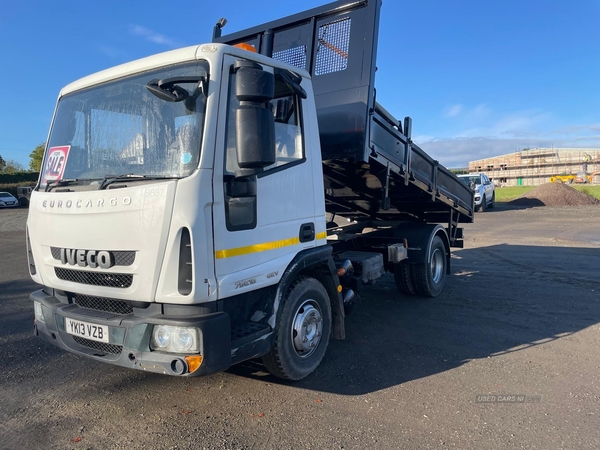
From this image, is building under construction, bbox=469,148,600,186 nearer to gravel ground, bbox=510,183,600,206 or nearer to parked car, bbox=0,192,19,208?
gravel ground, bbox=510,183,600,206

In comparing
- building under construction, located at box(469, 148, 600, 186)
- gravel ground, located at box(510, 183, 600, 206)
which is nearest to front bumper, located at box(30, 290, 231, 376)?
gravel ground, located at box(510, 183, 600, 206)

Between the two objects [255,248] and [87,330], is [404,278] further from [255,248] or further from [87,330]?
[87,330]

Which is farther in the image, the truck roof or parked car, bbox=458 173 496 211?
parked car, bbox=458 173 496 211

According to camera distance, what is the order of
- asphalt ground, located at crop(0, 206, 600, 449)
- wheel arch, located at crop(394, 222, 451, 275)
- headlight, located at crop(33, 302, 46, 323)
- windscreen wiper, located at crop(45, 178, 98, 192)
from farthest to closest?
wheel arch, located at crop(394, 222, 451, 275) < headlight, located at crop(33, 302, 46, 323) < windscreen wiper, located at crop(45, 178, 98, 192) < asphalt ground, located at crop(0, 206, 600, 449)

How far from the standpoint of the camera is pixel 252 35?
5703mm

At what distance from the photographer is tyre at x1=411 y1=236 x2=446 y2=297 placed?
6688 mm

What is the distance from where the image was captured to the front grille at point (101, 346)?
305 centimetres

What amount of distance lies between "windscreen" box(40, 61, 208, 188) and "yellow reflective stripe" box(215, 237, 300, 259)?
612 mm

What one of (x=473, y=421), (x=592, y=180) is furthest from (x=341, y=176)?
(x=592, y=180)

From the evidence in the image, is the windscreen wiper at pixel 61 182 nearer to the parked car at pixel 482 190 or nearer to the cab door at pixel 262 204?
the cab door at pixel 262 204

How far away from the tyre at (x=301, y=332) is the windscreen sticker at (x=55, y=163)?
2196mm

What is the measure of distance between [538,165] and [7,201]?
278ft

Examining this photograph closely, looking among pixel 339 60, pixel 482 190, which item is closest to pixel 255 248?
pixel 339 60

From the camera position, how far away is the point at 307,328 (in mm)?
3955
